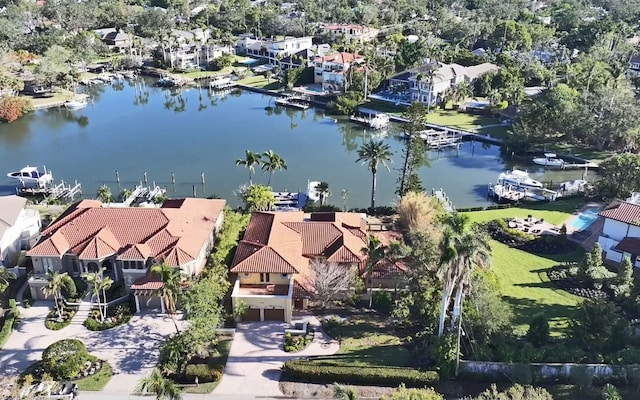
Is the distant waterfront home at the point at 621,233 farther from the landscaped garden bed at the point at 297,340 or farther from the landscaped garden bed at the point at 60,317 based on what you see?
the landscaped garden bed at the point at 60,317

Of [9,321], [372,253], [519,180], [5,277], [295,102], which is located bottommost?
[9,321]

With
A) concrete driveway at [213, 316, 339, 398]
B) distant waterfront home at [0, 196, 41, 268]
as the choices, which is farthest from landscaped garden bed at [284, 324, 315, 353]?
distant waterfront home at [0, 196, 41, 268]

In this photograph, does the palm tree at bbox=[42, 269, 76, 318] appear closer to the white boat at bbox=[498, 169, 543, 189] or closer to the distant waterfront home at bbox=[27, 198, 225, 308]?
the distant waterfront home at bbox=[27, 198, 225, 308]

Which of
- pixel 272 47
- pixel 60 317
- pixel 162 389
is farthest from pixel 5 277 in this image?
pixel 272 47

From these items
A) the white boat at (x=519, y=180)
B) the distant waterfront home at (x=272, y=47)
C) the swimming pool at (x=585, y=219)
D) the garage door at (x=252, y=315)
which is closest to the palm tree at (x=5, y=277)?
the garage door at (x=252, y=315)

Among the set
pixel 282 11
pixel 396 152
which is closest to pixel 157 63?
pixel 282 11

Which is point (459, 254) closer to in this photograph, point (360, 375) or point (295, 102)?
point (360, 375)
